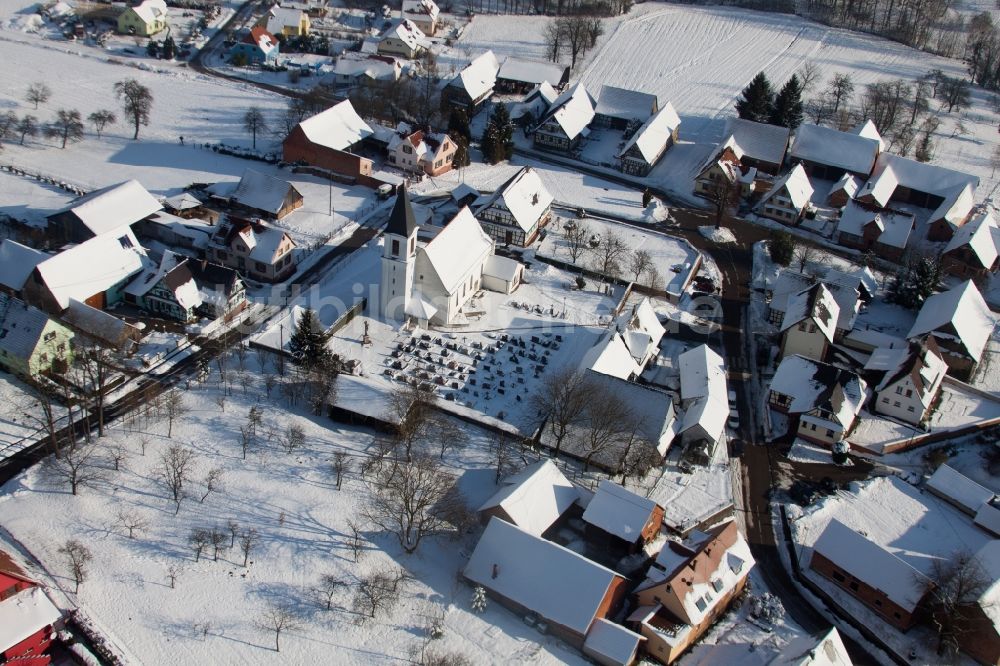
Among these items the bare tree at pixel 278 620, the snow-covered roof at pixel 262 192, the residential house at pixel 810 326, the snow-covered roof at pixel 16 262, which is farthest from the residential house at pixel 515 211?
the bare tree at pixel 278 620

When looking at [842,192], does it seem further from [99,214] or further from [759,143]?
[99,214]

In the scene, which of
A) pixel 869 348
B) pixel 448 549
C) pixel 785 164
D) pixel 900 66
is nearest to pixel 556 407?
pixel 448 549

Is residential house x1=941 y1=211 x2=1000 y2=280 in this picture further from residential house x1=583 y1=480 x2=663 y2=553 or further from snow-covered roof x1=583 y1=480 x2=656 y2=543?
snow-covered roof x1=583 y1=480 x2=656 y2=543

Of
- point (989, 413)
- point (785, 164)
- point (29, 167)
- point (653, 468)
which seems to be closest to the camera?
point (653, 468)

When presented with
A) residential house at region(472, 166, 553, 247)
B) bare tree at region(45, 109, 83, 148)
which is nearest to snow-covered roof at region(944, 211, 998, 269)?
residential house at region(472, 166, 553, 247)

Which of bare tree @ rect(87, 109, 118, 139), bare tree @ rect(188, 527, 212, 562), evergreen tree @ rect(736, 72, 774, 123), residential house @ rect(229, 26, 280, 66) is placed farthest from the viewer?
residential house @ rect(229, 26, 280, 66)

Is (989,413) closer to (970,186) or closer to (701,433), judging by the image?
(701,433)
